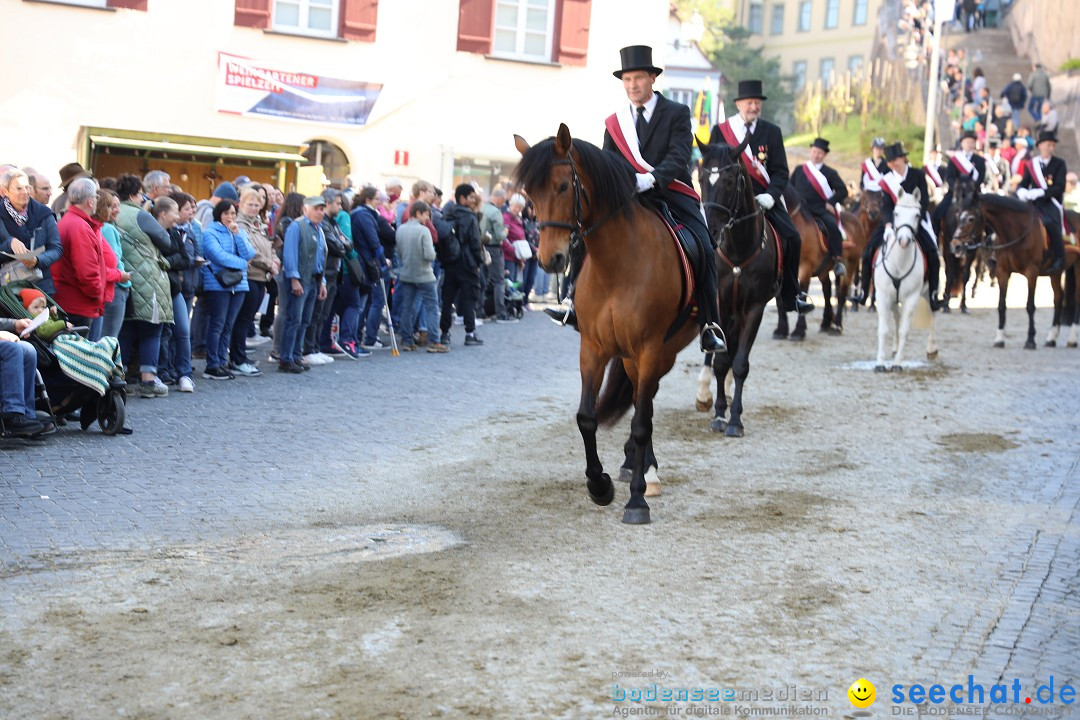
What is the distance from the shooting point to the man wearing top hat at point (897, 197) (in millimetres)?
17297

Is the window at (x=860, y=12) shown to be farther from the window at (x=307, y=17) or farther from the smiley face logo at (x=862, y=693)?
the smiley face logo at (x=862, y=693)

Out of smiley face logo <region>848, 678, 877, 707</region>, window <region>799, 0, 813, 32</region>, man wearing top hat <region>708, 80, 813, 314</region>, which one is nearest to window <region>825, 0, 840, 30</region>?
window <region>799, 0, 813, 32</region>

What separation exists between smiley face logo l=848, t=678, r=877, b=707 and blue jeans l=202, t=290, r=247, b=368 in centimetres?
988

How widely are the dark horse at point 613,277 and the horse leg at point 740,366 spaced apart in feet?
9.40

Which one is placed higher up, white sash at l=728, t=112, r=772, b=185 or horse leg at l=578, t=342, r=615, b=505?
white sash at l=728, t=112, r=772, b=185

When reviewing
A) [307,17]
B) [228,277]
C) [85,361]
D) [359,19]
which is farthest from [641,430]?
[307,17]

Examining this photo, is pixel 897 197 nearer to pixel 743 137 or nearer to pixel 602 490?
pixel 743 137

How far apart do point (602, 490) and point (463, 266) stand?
10.1m

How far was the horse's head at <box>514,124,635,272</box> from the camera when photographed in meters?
7.60

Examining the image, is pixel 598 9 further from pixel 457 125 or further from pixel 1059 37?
pixel 1059 37

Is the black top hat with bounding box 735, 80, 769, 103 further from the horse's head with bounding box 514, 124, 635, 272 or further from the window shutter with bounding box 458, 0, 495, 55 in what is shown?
the window shutter with bounding box 458, 0, 495, 55

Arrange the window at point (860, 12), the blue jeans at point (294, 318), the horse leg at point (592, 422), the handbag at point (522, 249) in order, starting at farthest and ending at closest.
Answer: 1. the window at point (860, 12)
2. the handbag at point (522, 249)
3. the blue jeans at point (294, 318)
4. the horse leg at point (592, 422)

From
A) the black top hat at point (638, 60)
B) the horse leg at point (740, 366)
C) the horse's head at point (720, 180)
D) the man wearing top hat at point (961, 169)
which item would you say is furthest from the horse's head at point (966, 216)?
the black top hat at point (638, 60)

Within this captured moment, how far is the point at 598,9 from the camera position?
3019 cm
